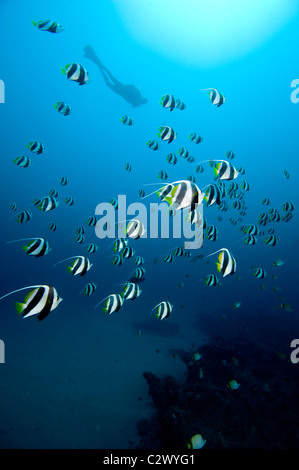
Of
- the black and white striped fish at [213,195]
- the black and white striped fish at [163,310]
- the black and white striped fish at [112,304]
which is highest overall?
the black and white striped fish at [213,195]

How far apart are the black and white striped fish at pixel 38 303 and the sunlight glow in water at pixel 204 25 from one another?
73913 millimetres

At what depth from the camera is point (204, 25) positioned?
231 ft

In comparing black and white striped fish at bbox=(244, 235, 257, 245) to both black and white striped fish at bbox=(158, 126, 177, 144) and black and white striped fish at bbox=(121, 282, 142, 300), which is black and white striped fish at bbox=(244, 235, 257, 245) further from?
A: black and white striped fish at bbox=(121, 282, 142, 300)

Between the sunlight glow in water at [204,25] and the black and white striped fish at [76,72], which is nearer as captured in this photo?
the black and white striped fish at [76,72]

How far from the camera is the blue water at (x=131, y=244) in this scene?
8984 mm

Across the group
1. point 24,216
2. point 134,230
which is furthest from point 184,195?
point 24,216

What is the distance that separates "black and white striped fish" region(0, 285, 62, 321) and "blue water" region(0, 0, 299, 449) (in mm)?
6435

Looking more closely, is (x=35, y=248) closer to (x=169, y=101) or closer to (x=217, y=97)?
(x=169, y=101)

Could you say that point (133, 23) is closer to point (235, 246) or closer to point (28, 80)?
point (28, 80)

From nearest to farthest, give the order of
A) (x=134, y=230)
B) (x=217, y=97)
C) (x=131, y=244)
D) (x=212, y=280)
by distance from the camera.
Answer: (x=134, y=230)
(x=212, y=280)
(x=217, y=97)
(x=131, y=244)

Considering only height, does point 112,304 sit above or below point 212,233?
below

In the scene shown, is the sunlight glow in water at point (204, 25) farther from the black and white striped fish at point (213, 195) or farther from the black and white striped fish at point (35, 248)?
the black and white striped fish at point (35, 248)

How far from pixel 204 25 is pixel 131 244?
65.3 metres

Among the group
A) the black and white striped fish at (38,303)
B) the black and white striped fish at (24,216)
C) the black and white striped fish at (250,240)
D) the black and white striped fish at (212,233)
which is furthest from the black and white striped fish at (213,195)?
the black and white striped fish at (24,216)
